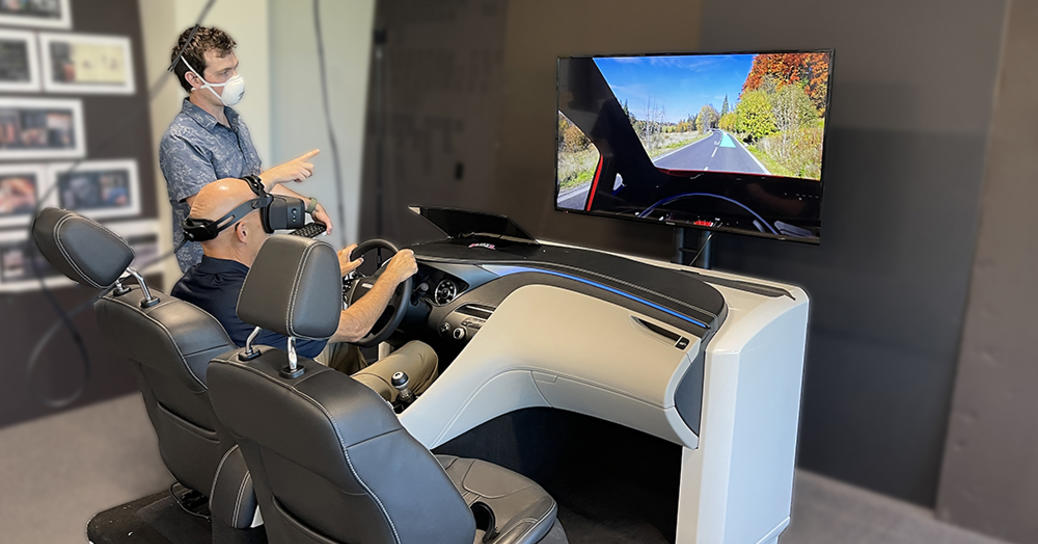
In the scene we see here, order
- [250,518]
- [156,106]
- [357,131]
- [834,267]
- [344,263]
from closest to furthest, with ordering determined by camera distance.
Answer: [250,518]
[344,263]
[834,267]
[156,106]
[357,131]

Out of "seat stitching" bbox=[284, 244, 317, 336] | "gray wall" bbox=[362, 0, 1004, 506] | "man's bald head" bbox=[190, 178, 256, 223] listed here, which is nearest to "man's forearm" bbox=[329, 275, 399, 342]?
"man's bald head" bbox=[190, 178, 256, 223]

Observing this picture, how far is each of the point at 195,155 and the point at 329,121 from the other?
6.34ft

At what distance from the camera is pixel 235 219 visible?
6.28ft

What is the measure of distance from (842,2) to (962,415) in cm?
145

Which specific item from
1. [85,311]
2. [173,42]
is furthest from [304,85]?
[85,311]

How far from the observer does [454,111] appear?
3771mm

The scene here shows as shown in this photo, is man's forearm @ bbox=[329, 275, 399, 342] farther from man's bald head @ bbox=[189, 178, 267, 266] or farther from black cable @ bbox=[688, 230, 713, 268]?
black cable @ bbox=[688, 230, 713, 268]

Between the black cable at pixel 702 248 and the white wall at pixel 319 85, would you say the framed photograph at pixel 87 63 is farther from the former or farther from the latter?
the black cable at pixel 702 248

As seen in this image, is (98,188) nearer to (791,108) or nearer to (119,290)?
(119,290)

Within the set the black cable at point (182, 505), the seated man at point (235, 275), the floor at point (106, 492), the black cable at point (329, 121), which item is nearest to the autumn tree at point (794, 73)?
the seated man at point (235, 275)

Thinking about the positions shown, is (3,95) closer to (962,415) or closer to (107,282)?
(107,282)

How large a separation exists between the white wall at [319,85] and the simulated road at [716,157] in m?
2.14

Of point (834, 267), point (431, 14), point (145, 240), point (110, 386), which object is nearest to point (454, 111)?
point (431, 14)

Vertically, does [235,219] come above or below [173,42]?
below
